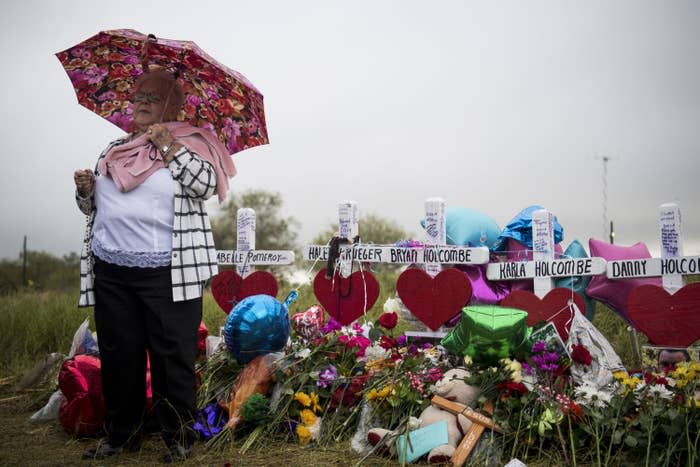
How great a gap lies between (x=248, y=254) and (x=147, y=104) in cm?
173

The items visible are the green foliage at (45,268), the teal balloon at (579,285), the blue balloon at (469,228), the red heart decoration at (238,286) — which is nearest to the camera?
the teal balloon at (579,285)

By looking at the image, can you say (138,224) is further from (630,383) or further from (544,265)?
(630,383)

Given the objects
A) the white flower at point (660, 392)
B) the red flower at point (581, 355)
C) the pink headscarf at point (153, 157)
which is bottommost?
the white flower at point (660, 392)

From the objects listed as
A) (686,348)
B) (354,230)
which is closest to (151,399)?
(354,230)

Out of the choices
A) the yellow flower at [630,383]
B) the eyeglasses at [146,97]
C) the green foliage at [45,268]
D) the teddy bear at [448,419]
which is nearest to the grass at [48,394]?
the teddy bear at [448,419]

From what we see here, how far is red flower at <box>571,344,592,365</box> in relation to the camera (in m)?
3.39

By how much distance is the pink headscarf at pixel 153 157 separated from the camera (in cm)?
339

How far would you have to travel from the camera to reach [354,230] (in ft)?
15.3

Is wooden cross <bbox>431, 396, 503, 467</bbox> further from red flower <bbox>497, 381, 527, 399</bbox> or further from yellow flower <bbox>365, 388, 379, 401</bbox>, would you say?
yellow flower <bbox>365, 388, 379, 401</bbox>

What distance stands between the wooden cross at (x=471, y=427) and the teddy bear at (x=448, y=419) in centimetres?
2

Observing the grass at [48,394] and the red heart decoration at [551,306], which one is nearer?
the grass at [48,394]

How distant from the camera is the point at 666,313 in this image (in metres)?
3.79

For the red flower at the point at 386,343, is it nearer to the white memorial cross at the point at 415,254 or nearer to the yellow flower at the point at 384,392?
the yellow flower at the point at 384,392

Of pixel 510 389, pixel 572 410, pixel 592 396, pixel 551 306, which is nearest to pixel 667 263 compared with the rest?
pixel 551 306
